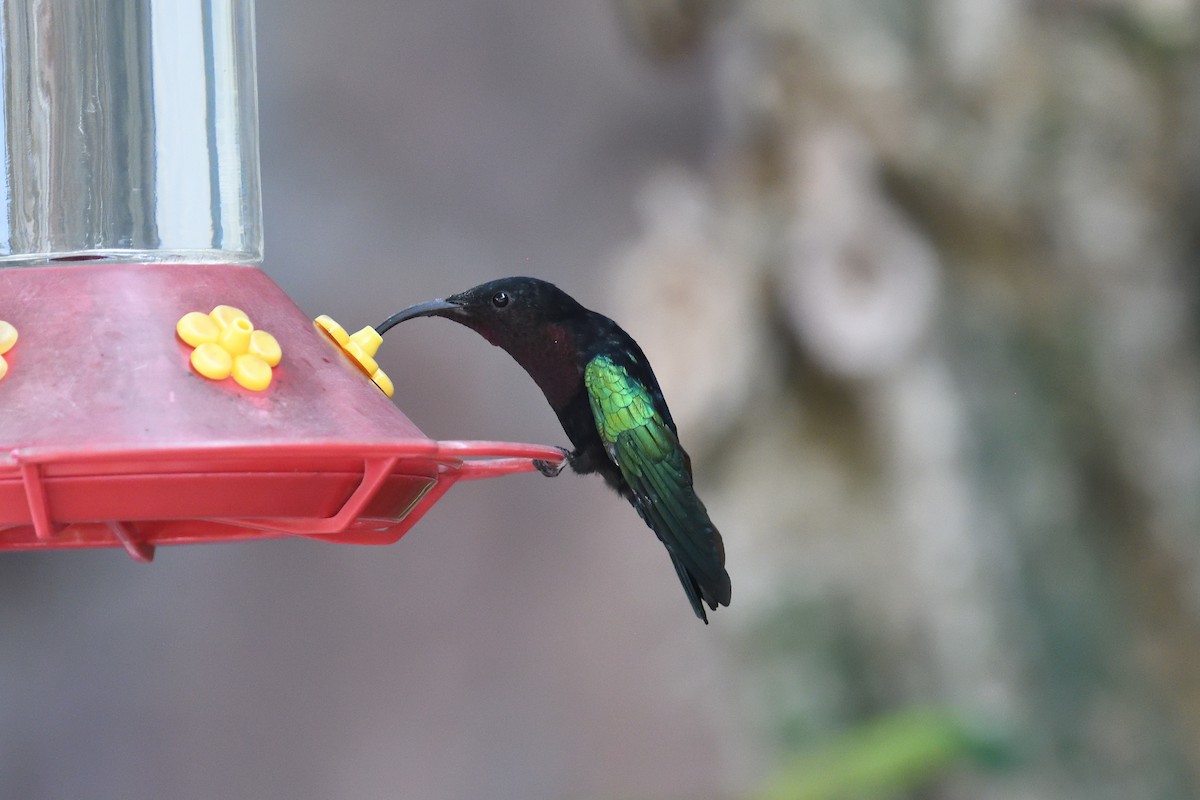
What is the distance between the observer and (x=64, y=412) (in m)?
1.70

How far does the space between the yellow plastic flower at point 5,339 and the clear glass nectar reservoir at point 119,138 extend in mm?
460

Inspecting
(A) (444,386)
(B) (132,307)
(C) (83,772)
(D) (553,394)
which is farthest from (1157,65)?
(C) (83,772)

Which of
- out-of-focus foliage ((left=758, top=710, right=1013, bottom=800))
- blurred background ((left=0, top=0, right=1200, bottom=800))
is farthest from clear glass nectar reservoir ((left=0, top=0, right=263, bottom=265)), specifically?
blurred background ((left=0, top=0, right=1200, bottom=800))

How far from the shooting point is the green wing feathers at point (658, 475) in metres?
2.44

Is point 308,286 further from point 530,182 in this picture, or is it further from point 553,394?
point 553,394

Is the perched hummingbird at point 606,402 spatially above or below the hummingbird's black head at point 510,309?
below

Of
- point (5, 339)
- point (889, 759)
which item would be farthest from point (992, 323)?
point (5, 339)

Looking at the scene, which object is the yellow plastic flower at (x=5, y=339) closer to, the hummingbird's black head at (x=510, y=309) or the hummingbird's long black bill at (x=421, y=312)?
the hummingbird's long black bill at (x=421, y=312)

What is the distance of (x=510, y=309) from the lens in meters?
2.78

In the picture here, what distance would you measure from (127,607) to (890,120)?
140 inches

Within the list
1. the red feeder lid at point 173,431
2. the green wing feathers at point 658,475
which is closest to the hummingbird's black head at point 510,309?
the green wing feathers at point 658,475

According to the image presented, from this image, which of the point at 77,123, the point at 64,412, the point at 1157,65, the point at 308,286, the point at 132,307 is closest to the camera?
the point at 64,412

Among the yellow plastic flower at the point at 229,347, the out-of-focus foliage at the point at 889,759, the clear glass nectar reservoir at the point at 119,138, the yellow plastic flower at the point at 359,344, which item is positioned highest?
the clear glass nectar reservoir at the point at 119,138

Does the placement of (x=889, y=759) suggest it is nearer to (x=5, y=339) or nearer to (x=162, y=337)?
(x=162, y=337)
